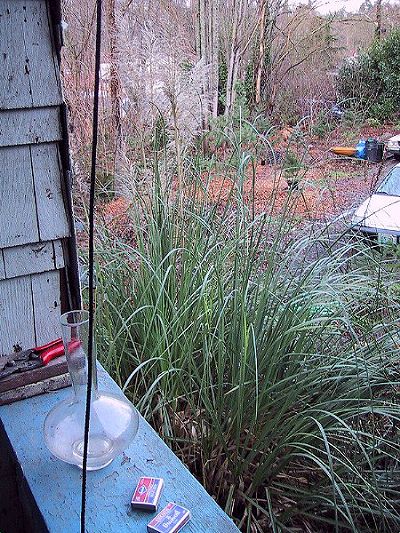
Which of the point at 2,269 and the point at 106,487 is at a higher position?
the point at 2,269

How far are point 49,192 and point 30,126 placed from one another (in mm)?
127

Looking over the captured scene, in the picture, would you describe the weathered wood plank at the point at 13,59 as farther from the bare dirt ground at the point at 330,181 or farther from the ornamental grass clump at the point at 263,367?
the bare dirt ground at the point at 330,181

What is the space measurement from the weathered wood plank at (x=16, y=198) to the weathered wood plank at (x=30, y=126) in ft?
0.07

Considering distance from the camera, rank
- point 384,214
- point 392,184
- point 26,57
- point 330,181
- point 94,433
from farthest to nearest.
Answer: point 392,184, point 384,214, point 330,181, point 26,57, point 94,433

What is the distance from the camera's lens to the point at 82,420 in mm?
820

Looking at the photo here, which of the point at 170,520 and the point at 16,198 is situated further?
the point at 16,198

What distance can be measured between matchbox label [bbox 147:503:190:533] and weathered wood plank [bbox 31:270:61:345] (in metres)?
0.50

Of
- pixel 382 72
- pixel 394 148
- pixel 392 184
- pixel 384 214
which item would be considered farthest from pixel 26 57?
pixel 382 72

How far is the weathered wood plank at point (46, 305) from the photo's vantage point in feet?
3.49

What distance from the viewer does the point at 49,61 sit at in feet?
3.08

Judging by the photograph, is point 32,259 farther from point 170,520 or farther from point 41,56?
point 170,520

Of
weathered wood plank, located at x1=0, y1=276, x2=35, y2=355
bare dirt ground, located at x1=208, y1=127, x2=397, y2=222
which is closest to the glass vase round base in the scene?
weathered wood plank, located at x1=0, y1=276, x2=35, y2=355

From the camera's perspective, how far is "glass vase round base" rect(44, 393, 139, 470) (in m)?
0.79

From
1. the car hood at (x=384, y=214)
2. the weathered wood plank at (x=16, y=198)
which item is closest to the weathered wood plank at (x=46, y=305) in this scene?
the weathered wood plank at (x=16, y=198)
